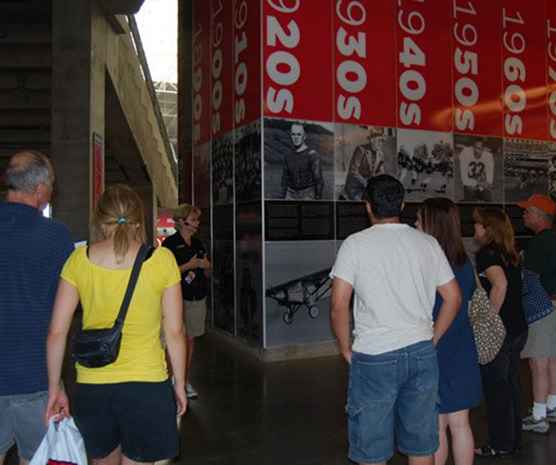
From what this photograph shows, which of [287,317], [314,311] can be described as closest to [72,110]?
[287,317]

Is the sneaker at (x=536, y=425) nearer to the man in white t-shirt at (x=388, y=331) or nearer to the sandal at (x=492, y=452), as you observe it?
the sandal at (x=492, y=452)

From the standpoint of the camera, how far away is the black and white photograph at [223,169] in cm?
865

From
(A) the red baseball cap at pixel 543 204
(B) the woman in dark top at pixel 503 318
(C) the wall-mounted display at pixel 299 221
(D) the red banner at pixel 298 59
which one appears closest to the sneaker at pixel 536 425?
(B) the woman in dark top at pixel 503 318

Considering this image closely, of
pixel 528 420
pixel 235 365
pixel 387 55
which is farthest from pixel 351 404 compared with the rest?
pixel 387 55

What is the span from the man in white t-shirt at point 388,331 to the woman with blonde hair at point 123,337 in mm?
803

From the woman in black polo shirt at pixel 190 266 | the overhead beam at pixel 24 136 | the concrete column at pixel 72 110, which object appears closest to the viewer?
the woman in black polo shirt at pixel 190 266

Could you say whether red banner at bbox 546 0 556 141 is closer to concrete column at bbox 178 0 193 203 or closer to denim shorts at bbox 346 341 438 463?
concrete column at bbox 178 0 193 203

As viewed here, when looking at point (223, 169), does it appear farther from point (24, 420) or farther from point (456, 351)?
point (24, 420)

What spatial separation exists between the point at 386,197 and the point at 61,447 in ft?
5.46

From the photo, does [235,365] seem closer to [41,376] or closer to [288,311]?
[288,311]

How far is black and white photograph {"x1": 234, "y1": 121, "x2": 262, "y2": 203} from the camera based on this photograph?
7641 mm

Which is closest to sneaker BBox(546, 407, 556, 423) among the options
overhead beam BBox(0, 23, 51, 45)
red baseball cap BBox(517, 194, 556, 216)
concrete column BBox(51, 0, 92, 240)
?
red baseball cap BBox(517, 194, 556, 216)

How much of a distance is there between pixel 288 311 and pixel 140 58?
29.9 ft

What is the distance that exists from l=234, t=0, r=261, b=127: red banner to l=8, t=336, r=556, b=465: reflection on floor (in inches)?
127
